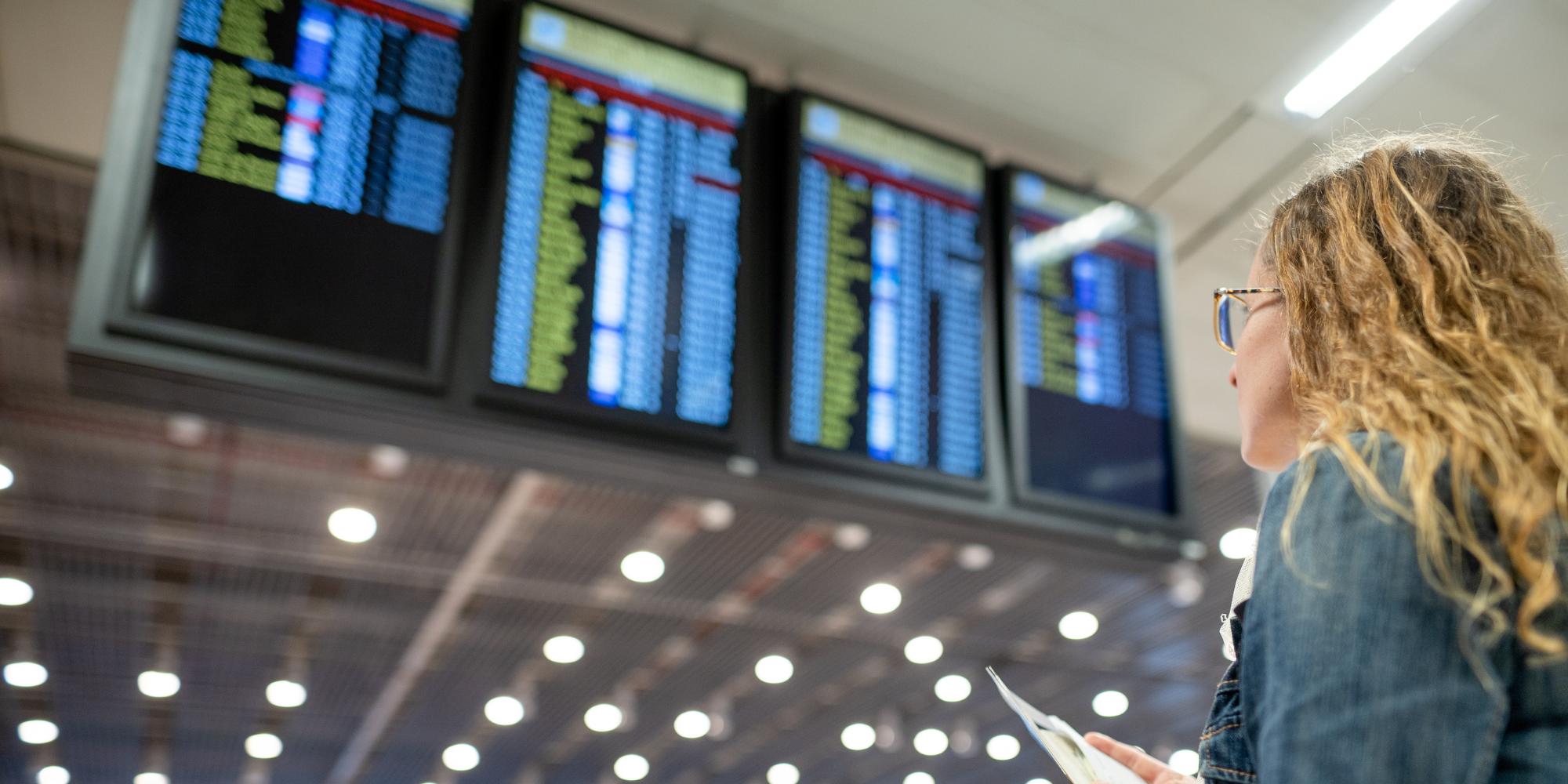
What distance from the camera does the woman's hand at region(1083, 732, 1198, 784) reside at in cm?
120

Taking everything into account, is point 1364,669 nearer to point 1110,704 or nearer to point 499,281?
point 499,281

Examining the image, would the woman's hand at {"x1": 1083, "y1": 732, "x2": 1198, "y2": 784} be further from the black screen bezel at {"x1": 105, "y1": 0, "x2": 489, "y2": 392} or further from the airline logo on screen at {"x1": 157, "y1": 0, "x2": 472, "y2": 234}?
the airline logo on screen at {"x1": 157, "y1": 0, "x2": 472, "y2": 234}

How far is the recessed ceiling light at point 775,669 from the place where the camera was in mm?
6152

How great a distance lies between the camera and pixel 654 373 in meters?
2.84

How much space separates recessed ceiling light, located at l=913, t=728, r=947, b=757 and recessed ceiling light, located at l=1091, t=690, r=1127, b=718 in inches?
41.8

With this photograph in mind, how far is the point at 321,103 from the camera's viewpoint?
104 inches

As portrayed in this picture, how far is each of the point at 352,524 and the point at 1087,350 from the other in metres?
2.77

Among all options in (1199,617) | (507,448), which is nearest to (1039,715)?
(507,448)

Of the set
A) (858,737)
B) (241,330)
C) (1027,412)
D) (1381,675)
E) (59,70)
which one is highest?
(59,70)

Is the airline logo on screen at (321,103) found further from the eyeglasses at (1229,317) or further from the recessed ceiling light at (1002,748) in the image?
the recessed ceiling light at (1002,748)

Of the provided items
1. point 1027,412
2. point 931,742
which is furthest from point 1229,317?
point 931,742

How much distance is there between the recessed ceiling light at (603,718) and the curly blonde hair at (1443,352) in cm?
617

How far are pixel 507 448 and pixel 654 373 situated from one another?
0.38 metres

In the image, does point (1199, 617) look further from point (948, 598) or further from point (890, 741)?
point (890, 741)
